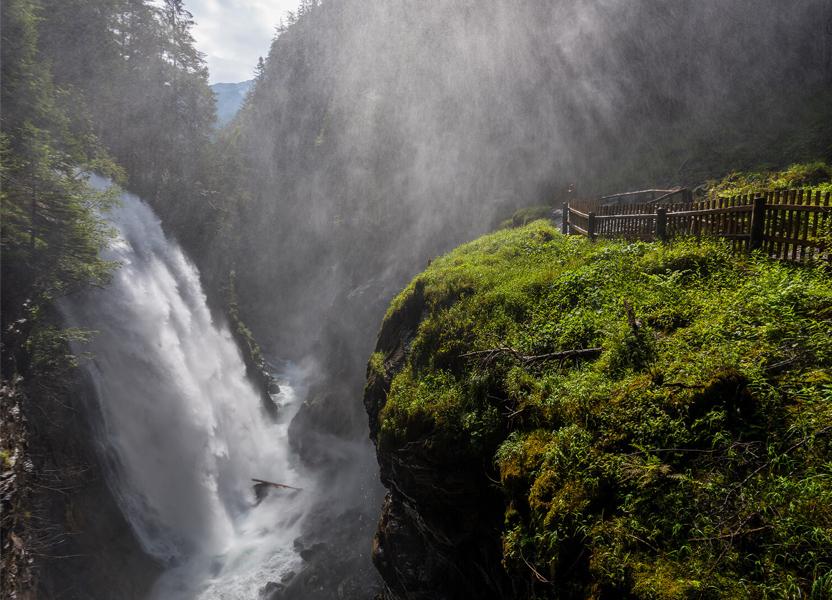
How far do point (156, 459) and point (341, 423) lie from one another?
9186 millimetres

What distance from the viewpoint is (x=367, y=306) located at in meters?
26.4

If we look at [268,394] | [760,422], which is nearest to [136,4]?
[268,394]

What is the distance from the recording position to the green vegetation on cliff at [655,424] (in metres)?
2.78

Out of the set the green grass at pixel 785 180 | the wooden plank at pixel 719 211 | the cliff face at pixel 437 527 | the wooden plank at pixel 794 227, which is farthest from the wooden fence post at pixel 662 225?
the green grass at pixel 785 180

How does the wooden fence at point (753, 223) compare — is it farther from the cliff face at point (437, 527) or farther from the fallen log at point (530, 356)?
the cliff face at point (437, 527)

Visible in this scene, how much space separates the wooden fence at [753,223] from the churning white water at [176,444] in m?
16.2

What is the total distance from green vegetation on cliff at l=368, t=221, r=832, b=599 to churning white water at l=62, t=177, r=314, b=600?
12638 mm

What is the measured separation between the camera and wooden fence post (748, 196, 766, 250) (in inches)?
251

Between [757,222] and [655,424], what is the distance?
4.74 meters

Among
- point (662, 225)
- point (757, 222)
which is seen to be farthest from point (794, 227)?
point (662, 225)

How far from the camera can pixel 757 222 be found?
643cm

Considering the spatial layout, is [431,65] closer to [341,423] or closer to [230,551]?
[341,423]

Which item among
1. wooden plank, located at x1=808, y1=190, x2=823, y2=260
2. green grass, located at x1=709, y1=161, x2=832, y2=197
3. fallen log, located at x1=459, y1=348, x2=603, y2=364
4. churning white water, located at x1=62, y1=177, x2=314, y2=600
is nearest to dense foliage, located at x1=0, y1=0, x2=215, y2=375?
churning white water, located at x1=62, y1=177, x2=314, y2=600

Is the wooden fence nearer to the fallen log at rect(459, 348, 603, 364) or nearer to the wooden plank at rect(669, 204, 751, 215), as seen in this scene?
the wooden plank at rect(669, 204, 751, 215)
